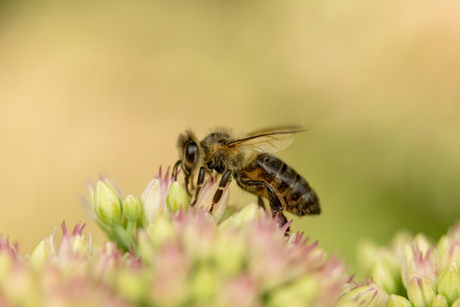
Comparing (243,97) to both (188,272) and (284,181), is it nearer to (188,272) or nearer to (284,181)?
(284,181)

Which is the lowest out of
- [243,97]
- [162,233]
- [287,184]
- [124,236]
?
[162,233]

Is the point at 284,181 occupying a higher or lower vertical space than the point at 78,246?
higher

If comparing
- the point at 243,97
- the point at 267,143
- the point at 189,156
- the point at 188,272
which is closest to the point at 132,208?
the point at 189,156

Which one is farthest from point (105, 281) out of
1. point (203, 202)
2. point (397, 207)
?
point (397, 207)

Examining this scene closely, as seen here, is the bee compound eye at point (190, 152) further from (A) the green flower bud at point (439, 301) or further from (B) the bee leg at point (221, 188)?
(A) the green flower bud at point (439, 301)

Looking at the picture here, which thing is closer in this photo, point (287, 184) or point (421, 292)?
point (421, 292)

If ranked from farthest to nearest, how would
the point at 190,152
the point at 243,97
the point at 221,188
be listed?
the point at 243,97 < the point at 190,152 < the point at 221,188

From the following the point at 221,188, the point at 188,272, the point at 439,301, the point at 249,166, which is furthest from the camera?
the point at 249,166

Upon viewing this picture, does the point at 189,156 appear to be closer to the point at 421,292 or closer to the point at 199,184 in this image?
the point at 199,184
